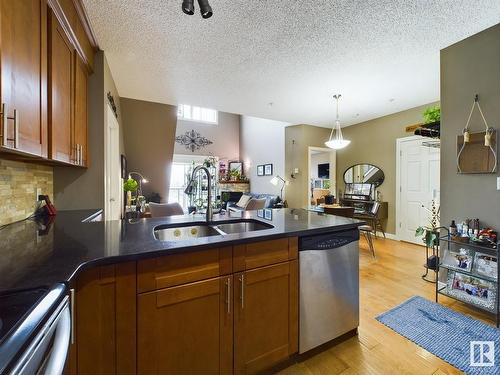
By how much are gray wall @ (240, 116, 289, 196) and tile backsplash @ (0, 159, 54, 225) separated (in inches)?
195

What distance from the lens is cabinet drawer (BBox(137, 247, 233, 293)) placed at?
0.97m

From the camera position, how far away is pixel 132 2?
1.74 metres

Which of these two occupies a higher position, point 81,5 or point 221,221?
point 81,5

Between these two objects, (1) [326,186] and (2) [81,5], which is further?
(1) [326,186]

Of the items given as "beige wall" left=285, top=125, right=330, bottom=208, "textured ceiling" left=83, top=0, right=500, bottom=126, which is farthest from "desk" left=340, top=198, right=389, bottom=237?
"textured ceiling" left=83, top=0, right=500, bottom=126

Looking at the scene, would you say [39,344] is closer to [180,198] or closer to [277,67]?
[277,67]

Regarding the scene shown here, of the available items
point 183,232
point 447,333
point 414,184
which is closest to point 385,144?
point 414,184

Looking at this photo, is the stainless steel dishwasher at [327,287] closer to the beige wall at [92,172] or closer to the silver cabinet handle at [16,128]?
the silver cabinet handle at [16,128]

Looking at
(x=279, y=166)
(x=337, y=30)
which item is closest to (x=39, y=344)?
(x=337, y=30)

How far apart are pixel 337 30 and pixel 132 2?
5.66ft

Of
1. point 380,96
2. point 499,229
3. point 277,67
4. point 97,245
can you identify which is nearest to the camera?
point 97,245

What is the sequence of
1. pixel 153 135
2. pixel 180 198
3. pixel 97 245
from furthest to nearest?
pixel 180 198 → pixel 153 135 → pixel 97 245

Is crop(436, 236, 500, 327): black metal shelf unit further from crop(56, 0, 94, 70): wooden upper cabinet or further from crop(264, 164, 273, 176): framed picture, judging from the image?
crop(264, 164, 273, 176): framed picture

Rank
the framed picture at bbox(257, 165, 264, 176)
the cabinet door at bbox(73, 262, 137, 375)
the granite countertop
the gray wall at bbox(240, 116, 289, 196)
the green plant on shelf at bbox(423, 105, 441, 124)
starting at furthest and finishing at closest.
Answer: the framed picture at bbox(257, 165, 264, 176)
the gray wall at bbox(240, 116, 289, 196)
the green plant on shelf at bbox(423, 105, 441, 124)
the cabinet door at bbox(73, 262, 137, 375)
the granite countertop
